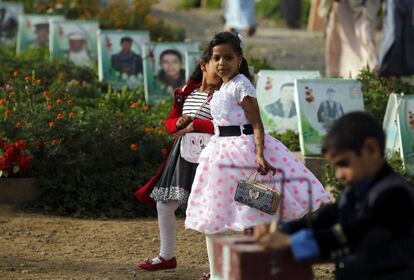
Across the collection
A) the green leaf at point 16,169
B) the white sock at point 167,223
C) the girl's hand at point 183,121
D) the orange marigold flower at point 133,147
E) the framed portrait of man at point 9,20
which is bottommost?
the white sock at point 167,223

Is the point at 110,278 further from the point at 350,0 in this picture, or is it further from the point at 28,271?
the point at 350,0

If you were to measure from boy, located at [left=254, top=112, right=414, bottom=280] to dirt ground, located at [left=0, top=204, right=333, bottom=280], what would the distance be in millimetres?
2921

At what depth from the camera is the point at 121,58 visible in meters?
13.1

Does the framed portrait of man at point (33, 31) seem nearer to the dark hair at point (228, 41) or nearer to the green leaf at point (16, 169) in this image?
the green leaf at point (16, 169)

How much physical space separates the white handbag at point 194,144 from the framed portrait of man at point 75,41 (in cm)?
694

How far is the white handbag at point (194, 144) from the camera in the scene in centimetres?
713

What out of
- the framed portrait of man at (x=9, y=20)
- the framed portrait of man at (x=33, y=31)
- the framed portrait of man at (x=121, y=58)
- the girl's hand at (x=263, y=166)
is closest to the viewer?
the girl's hand at (x=263, y=166)

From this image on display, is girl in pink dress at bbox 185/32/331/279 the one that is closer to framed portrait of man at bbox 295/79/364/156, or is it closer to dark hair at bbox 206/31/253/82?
dark hair at bbox 206/31/253/82

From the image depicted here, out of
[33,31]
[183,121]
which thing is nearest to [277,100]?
[183,121]

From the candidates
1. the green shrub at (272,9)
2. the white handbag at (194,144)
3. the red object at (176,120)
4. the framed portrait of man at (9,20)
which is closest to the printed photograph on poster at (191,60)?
the framed portrait of man at (9,20)

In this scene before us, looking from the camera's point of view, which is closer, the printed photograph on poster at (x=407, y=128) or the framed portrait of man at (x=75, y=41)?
the printed photograph on poster at (x=407, y=128)

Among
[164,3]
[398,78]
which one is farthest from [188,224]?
[164,3]

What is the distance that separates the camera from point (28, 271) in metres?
7.46

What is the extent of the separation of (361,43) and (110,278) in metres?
7.22
